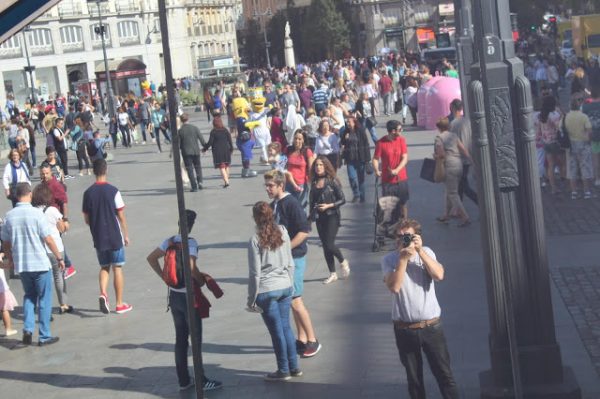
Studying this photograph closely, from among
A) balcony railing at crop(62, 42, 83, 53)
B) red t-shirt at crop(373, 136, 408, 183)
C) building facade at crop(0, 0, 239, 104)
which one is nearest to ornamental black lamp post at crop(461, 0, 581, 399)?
red t-shirt at crop(373, 136, 408, 183)

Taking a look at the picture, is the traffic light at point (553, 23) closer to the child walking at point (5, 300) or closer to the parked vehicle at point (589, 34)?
the parked vehicle at point (589, 34)

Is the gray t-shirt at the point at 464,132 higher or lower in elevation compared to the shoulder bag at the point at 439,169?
higher

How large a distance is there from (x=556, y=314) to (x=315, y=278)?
11.5ft

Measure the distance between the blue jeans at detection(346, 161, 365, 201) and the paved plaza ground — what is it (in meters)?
0.74

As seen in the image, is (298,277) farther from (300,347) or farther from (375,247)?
(375,247)

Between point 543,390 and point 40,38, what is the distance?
7519cm

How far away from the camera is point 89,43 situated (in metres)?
82.1

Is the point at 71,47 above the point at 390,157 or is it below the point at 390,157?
above

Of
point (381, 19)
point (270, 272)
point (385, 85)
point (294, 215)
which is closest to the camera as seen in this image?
point (270, 272)

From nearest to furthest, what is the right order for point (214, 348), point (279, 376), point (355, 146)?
point (279, 376) < point (214, 348) < point (355, 146)

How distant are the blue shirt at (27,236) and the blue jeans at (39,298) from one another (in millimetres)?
103

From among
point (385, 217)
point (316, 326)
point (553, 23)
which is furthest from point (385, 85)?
point (316, 326)

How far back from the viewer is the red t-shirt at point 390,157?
50.0ft

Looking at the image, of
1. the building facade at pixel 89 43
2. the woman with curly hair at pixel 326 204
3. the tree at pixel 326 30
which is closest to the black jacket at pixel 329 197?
the woman with curly hair at pixel 326 204
